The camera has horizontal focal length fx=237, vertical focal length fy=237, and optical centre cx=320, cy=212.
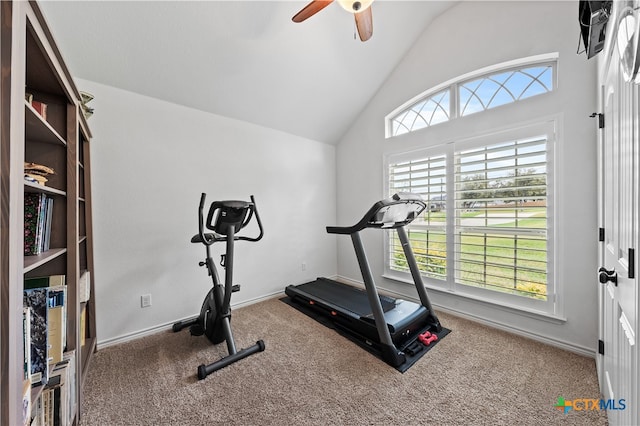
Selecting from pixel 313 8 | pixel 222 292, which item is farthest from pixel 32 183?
pixel 313 8

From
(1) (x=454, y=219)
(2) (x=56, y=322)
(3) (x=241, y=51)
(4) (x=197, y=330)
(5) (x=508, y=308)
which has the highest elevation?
(3) (x=241, y=51)

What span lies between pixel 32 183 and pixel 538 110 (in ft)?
11.1

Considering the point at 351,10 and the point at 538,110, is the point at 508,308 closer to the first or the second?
the point at 538,110

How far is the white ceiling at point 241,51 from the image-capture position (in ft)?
6.02

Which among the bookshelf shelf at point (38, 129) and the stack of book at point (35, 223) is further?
the stack of book at point (35, 223)

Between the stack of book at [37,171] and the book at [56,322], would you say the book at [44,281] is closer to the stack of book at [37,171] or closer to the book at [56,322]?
the book at [56,322]

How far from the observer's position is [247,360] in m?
1.90

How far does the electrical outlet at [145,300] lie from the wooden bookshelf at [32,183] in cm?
35

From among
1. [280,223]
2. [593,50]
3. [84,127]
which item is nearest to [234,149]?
[280,223]

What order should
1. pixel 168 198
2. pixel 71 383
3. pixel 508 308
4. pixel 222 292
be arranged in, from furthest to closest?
pixel 168 198
pixel 508 308
pixel 222 292
pixel 71 383

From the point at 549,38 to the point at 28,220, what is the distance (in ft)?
12.6

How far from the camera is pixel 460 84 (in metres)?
2.72

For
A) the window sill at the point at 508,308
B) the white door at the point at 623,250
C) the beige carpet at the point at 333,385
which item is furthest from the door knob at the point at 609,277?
the window sill at the point at 508,308

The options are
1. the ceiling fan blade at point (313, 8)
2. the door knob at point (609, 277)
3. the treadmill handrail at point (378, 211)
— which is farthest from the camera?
the treadmill handrail at point (378, 211)
